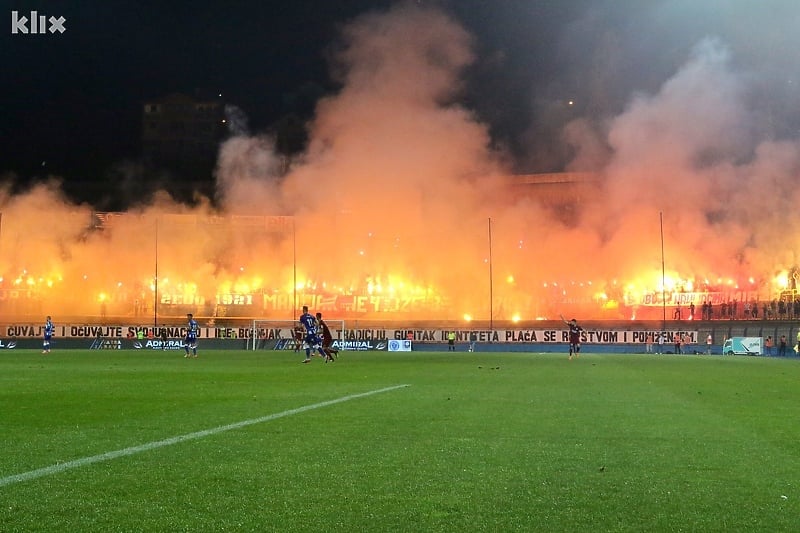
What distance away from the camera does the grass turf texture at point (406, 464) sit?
4.39 meters

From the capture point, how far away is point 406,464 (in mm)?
6012

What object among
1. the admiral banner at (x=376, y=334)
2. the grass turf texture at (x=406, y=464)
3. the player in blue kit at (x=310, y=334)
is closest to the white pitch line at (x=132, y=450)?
the grass turf texture at (x=406, y=464)

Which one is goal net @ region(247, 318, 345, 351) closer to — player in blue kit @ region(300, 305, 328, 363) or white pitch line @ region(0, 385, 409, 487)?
player in blue kit @ region(300, 305, 328, 363)

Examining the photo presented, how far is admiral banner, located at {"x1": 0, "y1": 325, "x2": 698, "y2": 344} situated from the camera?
46781mm

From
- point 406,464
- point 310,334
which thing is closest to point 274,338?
point 310,334

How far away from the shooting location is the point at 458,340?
49.5m

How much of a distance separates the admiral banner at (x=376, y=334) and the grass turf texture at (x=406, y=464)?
35629mm

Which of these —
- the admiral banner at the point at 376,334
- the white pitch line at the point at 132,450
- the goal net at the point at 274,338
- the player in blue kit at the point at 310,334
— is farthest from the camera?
the admiral banner at the point at 376,334

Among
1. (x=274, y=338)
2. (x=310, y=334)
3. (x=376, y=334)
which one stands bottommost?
(x=274, y=338)

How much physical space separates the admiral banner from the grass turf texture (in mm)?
35629

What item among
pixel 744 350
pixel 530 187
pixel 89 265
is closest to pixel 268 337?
pixel 89 265

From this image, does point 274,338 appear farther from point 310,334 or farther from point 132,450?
point 132,450

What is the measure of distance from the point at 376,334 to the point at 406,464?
43640mm

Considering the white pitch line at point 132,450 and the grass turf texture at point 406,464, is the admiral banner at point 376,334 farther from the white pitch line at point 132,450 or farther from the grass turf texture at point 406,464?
the white pitch line at point 132,450
